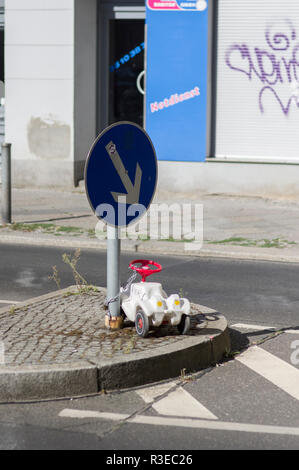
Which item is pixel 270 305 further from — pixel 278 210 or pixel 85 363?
pixel 278 210

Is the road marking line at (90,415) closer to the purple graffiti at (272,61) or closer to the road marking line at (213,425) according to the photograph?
the road marking line at (213,425)

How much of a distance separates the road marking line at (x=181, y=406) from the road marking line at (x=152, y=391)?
7 cm

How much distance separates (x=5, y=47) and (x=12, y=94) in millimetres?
903

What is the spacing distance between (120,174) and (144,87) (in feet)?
32.8

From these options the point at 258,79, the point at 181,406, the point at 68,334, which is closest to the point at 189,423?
the point at 181,406

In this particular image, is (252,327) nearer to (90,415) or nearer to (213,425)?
(213,425)

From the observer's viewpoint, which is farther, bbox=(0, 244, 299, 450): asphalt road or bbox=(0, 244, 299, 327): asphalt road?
bbox=(0, 244, 299, 327): asphalt road

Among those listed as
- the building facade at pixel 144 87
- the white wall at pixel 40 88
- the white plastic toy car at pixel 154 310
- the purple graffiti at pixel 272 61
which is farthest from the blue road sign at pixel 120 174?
the white wall at pixel 40 88

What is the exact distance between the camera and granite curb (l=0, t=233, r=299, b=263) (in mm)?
10688

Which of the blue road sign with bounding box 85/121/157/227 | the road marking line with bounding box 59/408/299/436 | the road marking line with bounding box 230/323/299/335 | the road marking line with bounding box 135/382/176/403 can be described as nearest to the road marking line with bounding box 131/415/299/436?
the road marking line with bounding box 59/408/299/436

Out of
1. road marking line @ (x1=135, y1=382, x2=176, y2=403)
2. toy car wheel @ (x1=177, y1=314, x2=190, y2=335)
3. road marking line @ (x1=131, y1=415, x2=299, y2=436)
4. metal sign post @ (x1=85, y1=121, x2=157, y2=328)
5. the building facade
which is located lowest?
road marking line @ (x1=131, y1=415, x2=299, y2=436)

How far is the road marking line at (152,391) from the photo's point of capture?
532cm

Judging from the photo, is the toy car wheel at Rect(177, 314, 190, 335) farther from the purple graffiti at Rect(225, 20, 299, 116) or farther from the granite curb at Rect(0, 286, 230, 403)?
the purple graffiti at Rect(225, 20, 299, 116)

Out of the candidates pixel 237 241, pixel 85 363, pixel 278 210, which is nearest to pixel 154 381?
pixel 85 363
